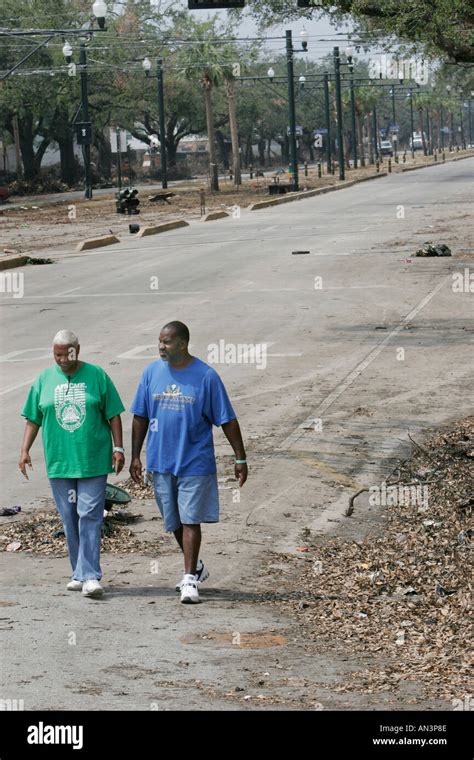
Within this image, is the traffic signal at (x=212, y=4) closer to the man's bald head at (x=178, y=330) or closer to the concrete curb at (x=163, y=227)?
the man's bald head at (x=178, y=330)

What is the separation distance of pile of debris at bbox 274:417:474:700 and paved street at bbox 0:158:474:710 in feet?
0.84

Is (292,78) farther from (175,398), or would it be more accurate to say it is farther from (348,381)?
(175,398)

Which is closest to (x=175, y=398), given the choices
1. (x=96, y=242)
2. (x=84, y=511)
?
(x=84, y=511)

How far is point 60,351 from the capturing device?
849 centimetres

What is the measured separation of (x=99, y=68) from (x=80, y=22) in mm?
6000

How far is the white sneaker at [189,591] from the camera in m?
8.67

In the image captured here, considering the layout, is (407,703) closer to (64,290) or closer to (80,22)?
(64,290)

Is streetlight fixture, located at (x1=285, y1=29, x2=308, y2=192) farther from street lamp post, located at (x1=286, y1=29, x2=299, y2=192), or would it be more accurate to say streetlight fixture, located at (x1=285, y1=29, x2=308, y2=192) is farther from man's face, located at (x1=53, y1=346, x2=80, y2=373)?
man's face, located at (x1=53, y1=346, x2=80, y2=373)

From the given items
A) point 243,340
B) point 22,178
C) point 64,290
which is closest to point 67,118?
point 22,178

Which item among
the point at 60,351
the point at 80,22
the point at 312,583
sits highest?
the point at 80,22

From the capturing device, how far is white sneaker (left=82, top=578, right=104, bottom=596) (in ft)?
28.5

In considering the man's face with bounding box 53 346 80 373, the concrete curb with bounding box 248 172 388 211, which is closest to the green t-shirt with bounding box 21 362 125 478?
the man's face with bounding box 53 346 80 373

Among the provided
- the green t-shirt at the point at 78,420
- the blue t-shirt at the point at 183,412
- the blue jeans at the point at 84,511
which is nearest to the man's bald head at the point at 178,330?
the blue t-shirt at the point at 183,412
